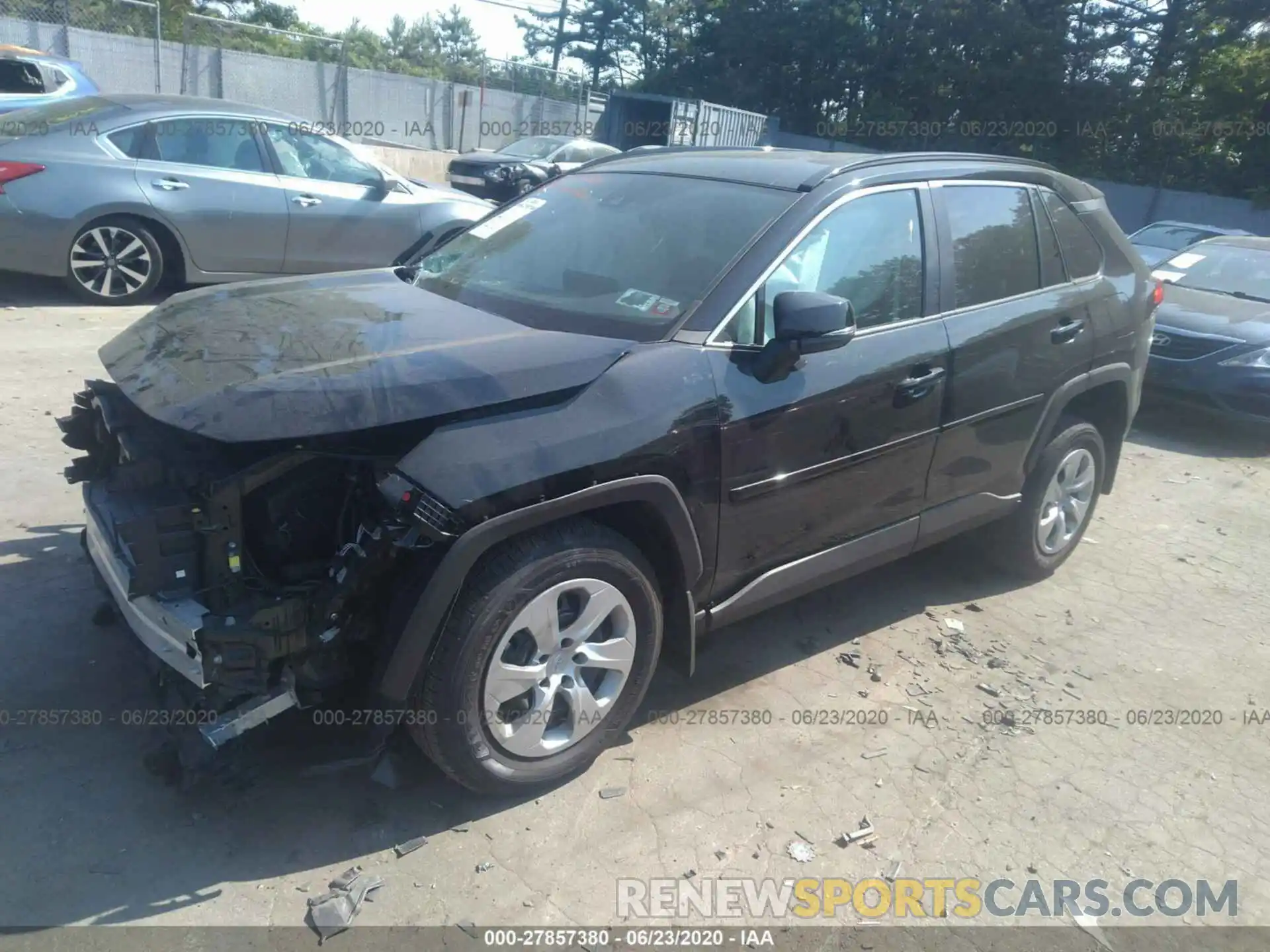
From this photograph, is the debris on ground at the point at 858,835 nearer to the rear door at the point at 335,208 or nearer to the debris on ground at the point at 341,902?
the debris on ground at the point at 341,902

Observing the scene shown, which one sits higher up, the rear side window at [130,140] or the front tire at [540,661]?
the rear side window at [130,140]

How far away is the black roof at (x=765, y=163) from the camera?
368 cm

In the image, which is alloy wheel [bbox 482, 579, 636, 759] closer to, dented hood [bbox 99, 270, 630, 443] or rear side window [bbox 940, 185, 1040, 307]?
dented hood [bbox 99, 270, 630, 443]

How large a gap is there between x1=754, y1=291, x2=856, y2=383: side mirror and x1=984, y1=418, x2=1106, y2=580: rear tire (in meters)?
1.84

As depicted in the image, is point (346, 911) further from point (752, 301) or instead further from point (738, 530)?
point (752, 301)

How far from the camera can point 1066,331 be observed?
4.39 metres

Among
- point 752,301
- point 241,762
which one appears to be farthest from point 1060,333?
point 241,762

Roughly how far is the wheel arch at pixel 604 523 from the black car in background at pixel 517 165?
493 inches

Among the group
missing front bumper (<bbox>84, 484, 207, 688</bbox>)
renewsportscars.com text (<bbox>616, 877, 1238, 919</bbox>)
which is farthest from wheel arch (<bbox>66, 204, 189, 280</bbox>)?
renewsportscars.com text (<bbox>616, 877, 1238, 919</bbox>)

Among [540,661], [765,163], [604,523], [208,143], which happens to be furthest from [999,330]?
[208,143]

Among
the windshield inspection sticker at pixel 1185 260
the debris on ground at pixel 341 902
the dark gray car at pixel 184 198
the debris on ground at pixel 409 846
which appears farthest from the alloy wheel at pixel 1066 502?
the windshield inspection sticker at pixel 1185 260

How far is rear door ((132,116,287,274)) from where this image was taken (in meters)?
7.70

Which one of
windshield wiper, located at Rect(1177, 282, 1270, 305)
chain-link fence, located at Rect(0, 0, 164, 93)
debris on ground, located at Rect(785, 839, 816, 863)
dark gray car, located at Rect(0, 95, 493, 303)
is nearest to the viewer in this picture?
debris on ground, located at Rect(785, 839, 816, 863)

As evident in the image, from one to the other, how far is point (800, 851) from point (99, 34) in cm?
2060
